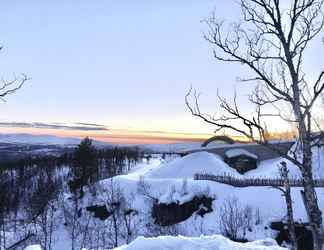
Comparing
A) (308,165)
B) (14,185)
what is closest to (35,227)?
(14,185)

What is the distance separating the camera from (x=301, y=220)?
35.4m

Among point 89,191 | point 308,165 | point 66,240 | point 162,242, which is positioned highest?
point 308,165

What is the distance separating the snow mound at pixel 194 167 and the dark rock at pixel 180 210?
11119 mm

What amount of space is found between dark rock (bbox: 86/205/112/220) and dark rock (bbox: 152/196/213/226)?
29.3 feet

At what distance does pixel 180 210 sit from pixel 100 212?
1270cm

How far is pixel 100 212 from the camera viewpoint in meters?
52.8

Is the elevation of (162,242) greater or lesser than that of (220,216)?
greater

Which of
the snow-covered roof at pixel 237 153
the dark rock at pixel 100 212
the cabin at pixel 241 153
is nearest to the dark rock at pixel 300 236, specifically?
the dark rock at pixel 100 212

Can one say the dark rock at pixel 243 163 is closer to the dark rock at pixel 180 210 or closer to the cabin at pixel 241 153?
the cabin at pixel 241 153

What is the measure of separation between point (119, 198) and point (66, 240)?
7431 mm

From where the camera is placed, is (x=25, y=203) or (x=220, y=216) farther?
(x=25, y=203)

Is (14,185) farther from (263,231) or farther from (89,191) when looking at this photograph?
(263,231)

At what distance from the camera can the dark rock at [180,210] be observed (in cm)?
4281

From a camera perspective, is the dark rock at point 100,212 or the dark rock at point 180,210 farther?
the dark rock at point 100,212
